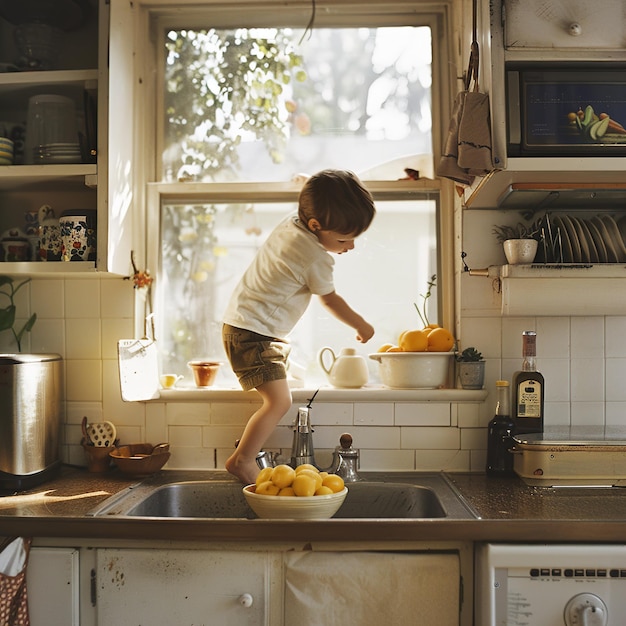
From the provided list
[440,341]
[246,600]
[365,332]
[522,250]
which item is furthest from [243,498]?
[522,250]

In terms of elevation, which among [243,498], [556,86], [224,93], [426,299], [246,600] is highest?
[224,93]

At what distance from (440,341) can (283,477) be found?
687 millimetres

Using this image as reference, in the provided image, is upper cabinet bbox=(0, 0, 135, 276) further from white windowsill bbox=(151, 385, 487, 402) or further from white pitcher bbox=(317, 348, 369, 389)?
white pitcher bbox=(317, 348, 369, 389)

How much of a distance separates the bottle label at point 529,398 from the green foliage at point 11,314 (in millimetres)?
1438

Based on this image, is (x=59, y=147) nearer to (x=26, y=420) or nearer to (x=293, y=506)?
(x=26, y=420)

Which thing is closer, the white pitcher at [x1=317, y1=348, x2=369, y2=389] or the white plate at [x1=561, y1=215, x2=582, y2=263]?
the white plate at [x1=561, y1=215, x2=582, y2=263]

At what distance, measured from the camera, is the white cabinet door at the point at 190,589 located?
4.95ft

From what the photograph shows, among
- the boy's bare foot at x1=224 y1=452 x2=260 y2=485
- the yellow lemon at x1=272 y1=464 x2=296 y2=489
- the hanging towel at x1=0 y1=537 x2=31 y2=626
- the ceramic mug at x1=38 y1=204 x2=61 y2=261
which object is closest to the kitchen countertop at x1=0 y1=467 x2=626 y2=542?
the hanging towel at x1=0 y1=537 x2=31 y2=626

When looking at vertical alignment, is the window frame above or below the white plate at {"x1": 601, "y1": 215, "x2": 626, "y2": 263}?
above

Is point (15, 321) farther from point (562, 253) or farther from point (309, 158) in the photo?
point (562, 253)

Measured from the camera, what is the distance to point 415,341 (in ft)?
6.71

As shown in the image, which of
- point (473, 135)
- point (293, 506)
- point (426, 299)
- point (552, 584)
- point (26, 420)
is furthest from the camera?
point (426, 299)

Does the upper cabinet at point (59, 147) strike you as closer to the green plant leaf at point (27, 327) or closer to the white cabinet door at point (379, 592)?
the green plant leaf at point (27, 327)

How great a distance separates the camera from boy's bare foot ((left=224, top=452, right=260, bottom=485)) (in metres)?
1.88
